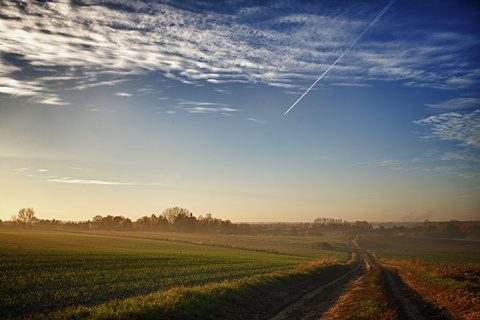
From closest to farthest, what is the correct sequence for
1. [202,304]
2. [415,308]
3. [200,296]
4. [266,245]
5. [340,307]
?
[202,304] < [200,296] < [415,308] < [340,307] < [266,245]

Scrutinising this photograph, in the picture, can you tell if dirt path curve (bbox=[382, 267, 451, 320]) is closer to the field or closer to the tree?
the field

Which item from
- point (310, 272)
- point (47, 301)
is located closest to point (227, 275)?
point (310, 272)

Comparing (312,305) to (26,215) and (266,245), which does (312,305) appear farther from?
(26,215)

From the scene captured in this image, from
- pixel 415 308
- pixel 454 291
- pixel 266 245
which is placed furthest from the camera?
pixel 266 245

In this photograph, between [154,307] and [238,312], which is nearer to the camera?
[154,307]

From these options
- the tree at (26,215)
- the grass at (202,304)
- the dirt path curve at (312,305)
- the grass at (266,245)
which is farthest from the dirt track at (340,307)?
the tree at (26,215)

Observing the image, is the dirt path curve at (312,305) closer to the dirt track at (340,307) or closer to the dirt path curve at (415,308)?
the dirt track at (340,307)

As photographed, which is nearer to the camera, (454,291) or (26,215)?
(454,291)

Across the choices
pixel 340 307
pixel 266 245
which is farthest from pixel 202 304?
pixel 266 245

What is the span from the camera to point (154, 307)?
13.5 m

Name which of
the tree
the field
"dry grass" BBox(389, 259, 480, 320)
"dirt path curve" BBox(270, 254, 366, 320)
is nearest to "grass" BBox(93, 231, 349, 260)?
"dry grass" BBox(389, 259, 480, 320)

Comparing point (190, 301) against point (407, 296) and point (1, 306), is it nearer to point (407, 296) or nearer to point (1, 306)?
point (1, 306)

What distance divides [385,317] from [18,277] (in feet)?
82.0

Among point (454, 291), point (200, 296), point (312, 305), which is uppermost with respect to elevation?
point (200, 296)
